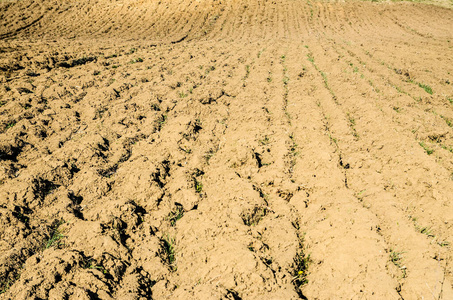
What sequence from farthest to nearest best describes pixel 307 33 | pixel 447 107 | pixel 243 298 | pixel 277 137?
pixel 307 33 → pixel 447 107 → pixel 277 137 → pixel 243 298

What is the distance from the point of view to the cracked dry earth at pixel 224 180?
2.25 meters

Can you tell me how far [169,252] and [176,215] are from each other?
46 cm

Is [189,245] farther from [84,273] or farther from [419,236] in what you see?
[419,236]

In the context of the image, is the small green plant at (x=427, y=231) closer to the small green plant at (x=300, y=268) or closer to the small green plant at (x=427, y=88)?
the small green plant at (x=300, y=268)

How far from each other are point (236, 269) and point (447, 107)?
5986mm

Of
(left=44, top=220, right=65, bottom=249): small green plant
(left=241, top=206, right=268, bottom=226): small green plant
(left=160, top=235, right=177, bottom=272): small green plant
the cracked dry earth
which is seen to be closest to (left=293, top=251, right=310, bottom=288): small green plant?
the cracked dry earth

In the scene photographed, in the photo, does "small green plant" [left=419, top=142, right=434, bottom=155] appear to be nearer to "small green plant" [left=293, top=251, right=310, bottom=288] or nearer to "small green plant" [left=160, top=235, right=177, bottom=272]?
"small green plant" [left=293, top=251, right=310, bottom=288]

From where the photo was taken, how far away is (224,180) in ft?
11.1

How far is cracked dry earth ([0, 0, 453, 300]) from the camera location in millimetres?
2254

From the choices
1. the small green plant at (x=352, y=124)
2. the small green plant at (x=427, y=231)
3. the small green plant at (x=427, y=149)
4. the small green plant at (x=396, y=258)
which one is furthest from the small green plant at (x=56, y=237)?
the small green plant at (x=427, y=149)

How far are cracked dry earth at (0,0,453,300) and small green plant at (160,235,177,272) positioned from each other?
0.05 ft

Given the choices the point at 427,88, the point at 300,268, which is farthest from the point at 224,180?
the point at 427,88

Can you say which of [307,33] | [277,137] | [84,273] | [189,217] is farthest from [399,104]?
[307,33]

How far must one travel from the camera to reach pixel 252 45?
10.6 meters
